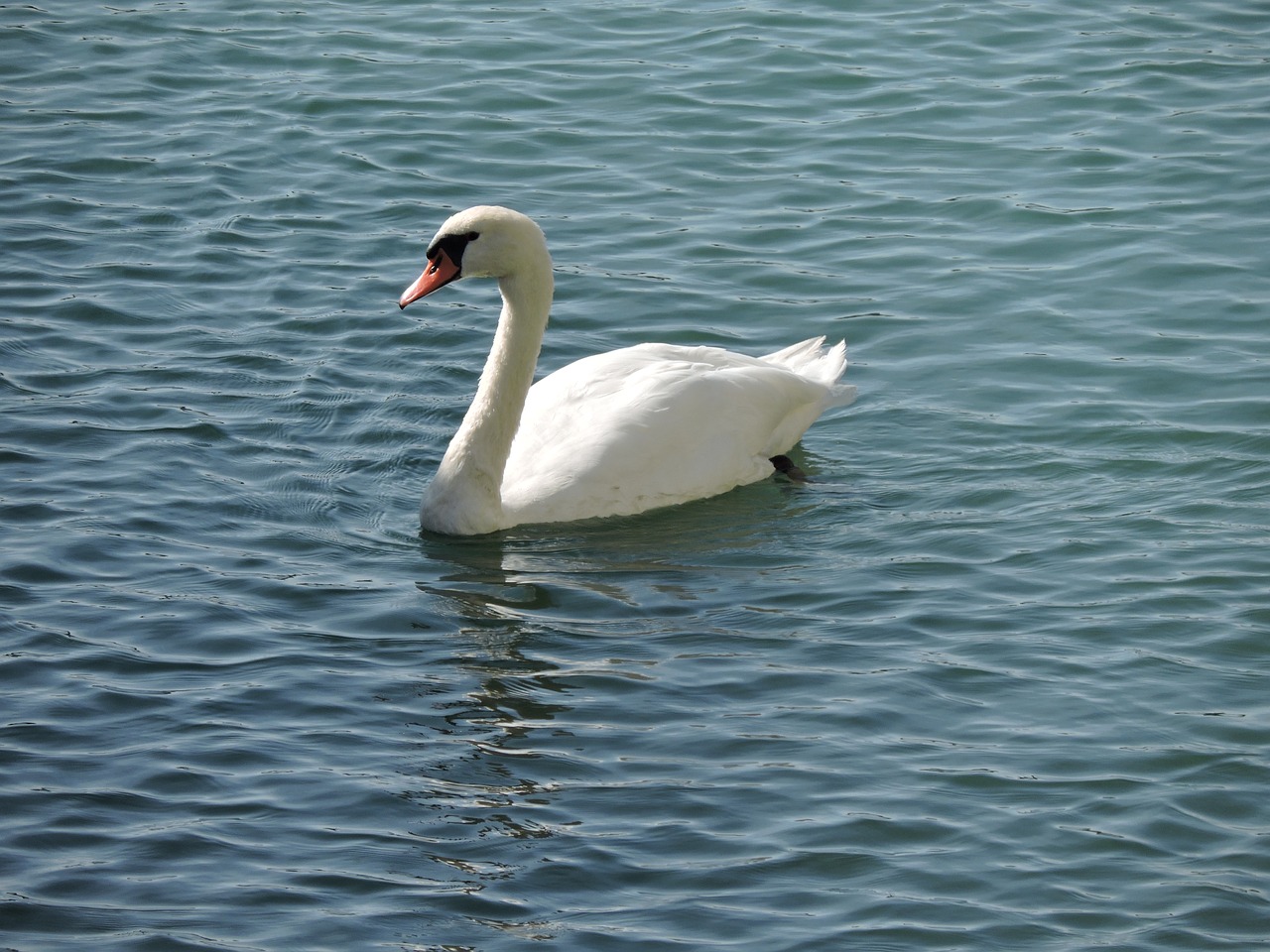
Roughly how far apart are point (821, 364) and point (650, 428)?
1.30m

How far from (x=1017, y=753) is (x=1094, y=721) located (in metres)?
0.38

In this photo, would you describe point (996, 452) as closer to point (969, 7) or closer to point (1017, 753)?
point (1017, 753)

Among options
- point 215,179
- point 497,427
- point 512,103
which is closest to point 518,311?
point 497,427

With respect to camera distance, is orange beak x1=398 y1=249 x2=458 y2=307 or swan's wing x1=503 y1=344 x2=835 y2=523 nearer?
orange beak x1=398 y1=249 x2=458 y2=307

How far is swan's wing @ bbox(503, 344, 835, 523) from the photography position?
8602 mm

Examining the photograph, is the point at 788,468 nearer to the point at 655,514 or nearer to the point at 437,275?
the point at 655,514

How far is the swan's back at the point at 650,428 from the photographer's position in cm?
860

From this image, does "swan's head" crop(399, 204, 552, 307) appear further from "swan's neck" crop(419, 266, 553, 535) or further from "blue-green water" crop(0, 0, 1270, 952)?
"blue-green water" crop(0, 0, 1270, 952)

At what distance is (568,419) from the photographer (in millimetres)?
8891

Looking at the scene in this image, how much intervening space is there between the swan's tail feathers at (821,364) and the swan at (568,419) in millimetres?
308

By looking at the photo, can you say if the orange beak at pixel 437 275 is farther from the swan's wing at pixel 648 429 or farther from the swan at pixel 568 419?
the swan's wing at pixel 648 429

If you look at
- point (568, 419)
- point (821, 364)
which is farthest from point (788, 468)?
point (568, 419)

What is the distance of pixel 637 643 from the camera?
7426 millimetres

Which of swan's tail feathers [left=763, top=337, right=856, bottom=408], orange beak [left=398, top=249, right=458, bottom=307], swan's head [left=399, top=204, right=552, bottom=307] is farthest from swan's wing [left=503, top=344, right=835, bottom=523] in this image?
orange beak [left=398, top=249, right=458, bottom=307]
